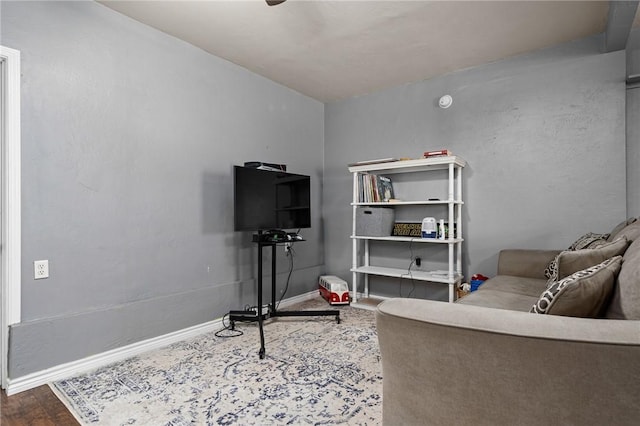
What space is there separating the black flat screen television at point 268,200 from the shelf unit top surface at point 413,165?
74 centimetres

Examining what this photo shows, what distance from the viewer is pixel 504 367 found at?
3.06 feet

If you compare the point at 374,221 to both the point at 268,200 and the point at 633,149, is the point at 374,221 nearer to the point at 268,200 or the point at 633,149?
the point at 268,200

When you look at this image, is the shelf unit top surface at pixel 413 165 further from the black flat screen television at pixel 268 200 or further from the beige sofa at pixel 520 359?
the beige sofa at pixel 520 359

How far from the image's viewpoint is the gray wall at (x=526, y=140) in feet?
8.91

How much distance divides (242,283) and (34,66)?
7.28 ft

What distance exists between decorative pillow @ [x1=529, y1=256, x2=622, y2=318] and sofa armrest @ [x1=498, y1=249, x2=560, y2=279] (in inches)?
66.1

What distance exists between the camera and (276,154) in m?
3.65

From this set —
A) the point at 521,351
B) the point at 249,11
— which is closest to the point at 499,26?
the point at 249,11

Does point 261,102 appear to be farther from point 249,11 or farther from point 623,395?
point 623,395

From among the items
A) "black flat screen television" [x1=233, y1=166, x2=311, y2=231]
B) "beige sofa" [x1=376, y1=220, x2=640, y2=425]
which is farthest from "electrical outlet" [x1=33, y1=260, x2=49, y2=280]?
"beige sofa" [x1=376, y1=220, x2=640, y2=425]

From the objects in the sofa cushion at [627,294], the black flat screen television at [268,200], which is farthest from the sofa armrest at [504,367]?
the black flat screen television at [268,200]

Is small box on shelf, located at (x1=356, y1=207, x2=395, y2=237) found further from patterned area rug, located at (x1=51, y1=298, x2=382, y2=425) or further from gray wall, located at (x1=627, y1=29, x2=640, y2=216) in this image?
gray wall, located at (x1=627, y1=29, x2=640, y2=216)

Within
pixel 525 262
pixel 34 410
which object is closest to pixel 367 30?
pixel 525 262

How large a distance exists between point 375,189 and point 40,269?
2872 millimetres
